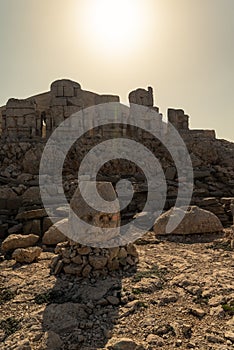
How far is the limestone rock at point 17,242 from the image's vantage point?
7.84 m

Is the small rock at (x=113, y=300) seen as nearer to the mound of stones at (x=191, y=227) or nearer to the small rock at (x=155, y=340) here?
the small rock at (x=155, y=340)

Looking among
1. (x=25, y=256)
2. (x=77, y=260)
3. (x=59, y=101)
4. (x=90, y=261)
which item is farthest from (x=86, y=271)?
(x=59, y=101)

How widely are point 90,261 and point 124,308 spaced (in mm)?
1481

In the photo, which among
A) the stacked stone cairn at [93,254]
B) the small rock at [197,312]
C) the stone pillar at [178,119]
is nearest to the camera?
the small rock at [197,312]

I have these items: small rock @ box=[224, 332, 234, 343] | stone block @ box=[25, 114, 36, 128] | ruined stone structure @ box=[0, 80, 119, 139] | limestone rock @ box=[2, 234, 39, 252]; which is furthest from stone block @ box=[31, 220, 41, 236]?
stone block @ box=[25, 114, 36, 128]

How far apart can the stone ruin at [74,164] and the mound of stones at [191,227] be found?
1.90 meters

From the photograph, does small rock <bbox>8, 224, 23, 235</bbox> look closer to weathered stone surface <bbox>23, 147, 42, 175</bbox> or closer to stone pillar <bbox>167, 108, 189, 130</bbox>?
weathered stone surface <bbox>23, 147, 42, 175</bbox>

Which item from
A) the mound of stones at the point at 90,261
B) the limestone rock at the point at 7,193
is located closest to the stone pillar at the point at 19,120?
the limestone rock at the point at 7,193

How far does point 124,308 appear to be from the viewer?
4730 mm

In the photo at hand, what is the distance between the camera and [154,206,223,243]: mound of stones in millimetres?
8945

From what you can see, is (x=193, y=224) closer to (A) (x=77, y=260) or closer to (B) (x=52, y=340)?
(A) (x=77, y=260)

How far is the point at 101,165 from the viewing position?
1678 cm

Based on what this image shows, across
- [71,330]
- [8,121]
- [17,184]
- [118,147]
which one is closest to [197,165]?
[118,147]

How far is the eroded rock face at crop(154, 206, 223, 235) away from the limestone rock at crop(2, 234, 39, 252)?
12.7ft
